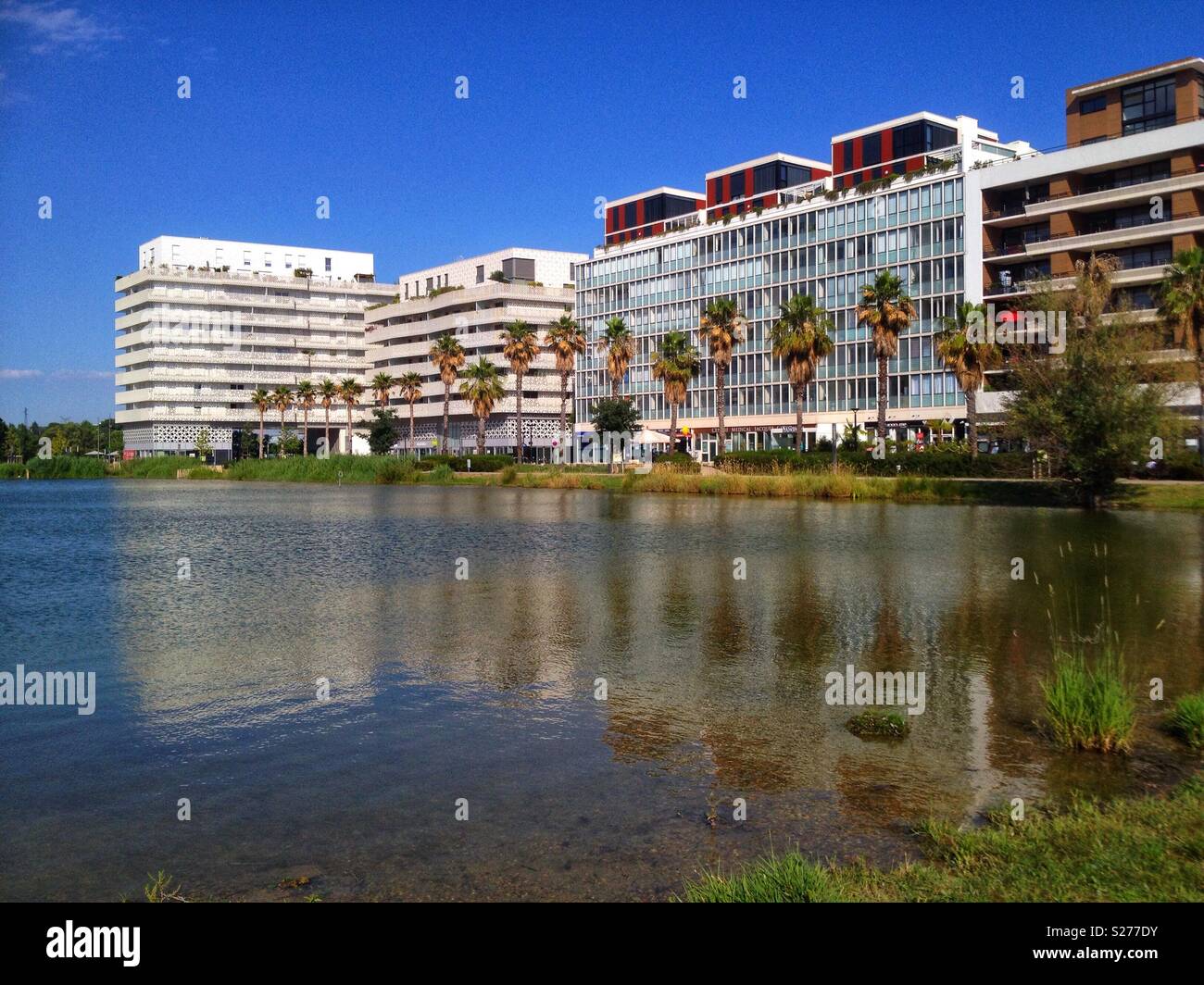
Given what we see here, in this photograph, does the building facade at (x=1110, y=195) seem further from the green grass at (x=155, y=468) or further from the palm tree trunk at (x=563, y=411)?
the green grass at (x=155, y=468)

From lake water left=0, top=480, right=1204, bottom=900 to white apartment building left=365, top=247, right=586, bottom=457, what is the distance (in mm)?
108362

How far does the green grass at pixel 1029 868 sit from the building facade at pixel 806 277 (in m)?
69.5

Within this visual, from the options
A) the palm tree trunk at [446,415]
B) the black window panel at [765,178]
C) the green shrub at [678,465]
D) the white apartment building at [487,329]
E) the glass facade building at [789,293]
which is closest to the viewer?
the green shrub at [678,465]

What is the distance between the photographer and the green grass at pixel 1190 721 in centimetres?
1048

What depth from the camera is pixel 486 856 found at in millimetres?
8031

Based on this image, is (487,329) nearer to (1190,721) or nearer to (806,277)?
(806,277)

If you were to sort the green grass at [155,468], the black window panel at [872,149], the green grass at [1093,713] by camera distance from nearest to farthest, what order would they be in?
the green grass at [1093,713]
the black window panel at [872,149]
the green grass at [155,468]

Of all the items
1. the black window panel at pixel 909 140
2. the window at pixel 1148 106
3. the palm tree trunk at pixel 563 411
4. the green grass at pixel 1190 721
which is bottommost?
the green grass at pixel 1190 721

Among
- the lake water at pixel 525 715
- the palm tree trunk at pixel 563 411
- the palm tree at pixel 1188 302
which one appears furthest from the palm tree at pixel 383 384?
the lake water at pixel 525 715

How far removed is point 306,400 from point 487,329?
30168 mm

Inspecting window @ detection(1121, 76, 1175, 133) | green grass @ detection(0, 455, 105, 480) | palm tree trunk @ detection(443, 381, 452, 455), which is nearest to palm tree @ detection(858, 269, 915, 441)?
window @ detection(1121, 76, 1175, 133)

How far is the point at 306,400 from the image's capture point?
482 ft
